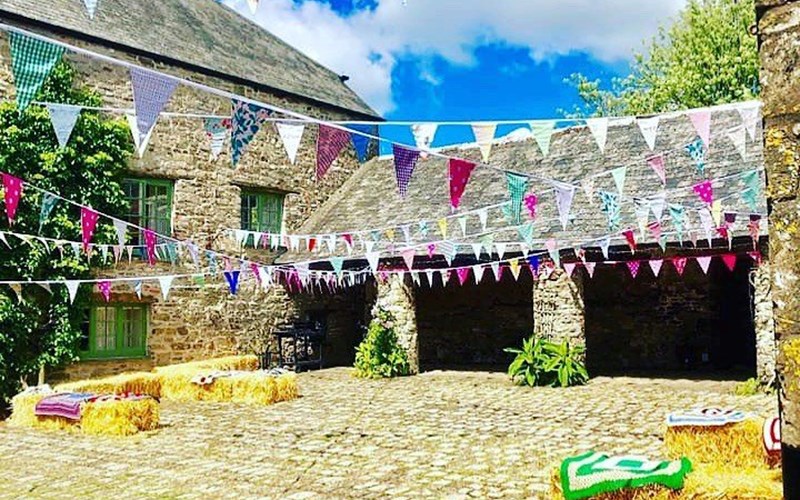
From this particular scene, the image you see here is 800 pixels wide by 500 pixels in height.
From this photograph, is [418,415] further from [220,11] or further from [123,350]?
[220,11]

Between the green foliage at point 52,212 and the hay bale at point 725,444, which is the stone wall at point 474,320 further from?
the hay bale at point 725,444

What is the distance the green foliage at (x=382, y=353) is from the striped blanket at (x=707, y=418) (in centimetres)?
834

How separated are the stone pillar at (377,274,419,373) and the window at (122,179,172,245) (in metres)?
4.38

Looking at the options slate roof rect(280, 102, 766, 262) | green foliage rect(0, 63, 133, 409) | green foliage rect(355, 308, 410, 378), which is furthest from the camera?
green foliage rect(355, 308, 410, 378)

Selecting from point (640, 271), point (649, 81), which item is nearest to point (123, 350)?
point (640, 271)

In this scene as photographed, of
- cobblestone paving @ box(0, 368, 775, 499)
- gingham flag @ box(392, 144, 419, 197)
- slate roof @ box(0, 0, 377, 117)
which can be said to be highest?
slate roof @ box(0, 0, 377, 117)

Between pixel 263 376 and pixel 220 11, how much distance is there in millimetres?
10542

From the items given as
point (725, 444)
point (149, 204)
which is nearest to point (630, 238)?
point (725, 444)

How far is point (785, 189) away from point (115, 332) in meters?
12.8

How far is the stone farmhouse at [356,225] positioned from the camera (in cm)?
1259

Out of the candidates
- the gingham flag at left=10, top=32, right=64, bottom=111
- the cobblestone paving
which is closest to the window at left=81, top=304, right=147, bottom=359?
the cobblestone paving

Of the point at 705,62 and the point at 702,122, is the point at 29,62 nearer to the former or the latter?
the point at 702,122

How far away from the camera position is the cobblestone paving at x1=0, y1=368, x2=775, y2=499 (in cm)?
589

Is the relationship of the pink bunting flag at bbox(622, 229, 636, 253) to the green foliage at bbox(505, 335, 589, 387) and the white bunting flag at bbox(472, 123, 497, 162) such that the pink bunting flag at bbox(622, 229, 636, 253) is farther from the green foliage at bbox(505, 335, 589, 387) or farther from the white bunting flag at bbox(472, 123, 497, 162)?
the white bunting flag at bbox(472, 123, 497, 162)
